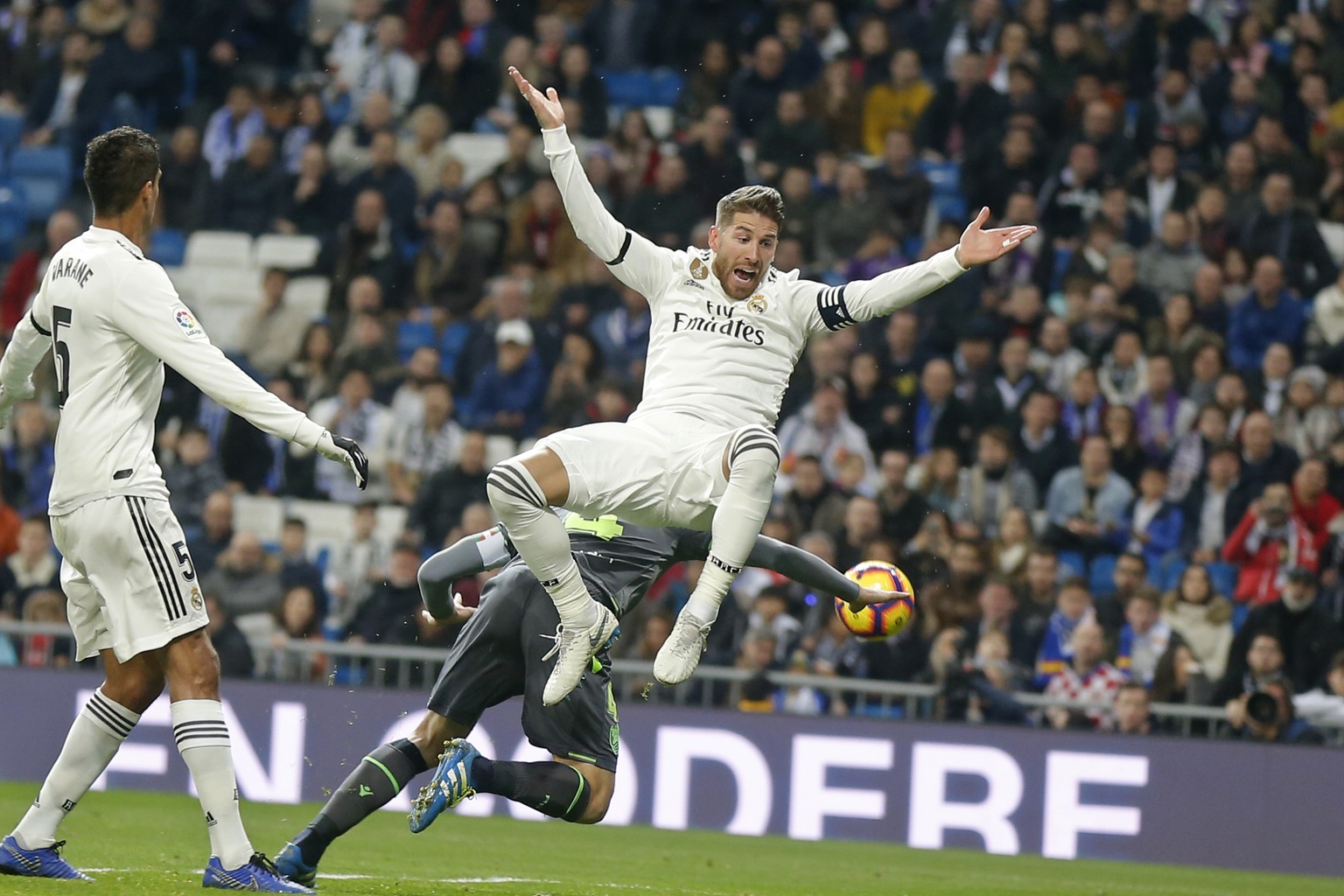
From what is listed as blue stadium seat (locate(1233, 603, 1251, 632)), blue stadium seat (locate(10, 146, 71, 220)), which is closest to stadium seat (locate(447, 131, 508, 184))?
blue stadium seat (locate(10, 146, 71, 220))

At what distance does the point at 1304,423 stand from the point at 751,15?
271 inches

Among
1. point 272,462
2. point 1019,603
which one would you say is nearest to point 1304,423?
point 1019,603

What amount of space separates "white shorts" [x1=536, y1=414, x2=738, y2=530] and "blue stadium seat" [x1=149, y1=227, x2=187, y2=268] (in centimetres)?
1124

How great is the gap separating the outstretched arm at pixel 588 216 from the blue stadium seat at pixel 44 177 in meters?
11.5

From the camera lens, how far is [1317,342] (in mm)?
15312

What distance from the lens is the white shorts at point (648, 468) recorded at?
733cm

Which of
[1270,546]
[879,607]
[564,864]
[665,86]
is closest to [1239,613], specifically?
[1270,546]

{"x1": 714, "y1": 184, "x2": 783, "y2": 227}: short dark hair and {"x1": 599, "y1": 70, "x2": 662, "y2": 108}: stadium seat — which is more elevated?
{"x1": 599, "y1": 70, "x2": 662, "y2": 108}: stadium seat

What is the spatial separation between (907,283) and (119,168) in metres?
3.04

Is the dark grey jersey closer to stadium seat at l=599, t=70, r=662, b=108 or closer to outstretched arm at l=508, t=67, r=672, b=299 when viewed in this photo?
outstretched arm at l=508, t=67, r=672, b=299

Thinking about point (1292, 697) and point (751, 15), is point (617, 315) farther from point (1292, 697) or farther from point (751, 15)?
point (1292, 697)


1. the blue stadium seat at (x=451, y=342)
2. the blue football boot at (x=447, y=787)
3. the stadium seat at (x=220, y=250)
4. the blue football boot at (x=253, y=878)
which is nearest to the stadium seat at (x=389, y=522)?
the blue stadium seat at (x=451, y=342)

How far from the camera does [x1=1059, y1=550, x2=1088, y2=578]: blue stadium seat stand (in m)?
14.1

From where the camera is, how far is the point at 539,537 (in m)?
7.21
